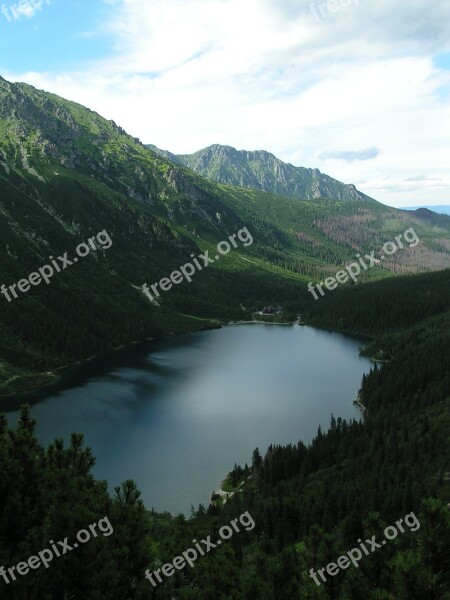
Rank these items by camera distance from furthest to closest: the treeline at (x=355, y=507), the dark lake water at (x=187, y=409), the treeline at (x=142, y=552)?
the dark lake water at (x=187, y=409)
the treeline at (x=355, y=507)
the treeline at (x=142, y=552)

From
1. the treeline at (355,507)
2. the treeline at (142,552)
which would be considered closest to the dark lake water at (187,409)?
the treeline at (355,507)

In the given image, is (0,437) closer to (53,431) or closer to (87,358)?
(53,431)

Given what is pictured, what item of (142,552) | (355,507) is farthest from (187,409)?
(142,552)

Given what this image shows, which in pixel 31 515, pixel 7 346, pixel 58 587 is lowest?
A: pixel 58 587

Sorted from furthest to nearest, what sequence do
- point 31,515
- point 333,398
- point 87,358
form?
point 87,358 < point 333,398 < point 31,515

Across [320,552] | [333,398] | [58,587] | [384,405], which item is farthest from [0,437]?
[333,398]

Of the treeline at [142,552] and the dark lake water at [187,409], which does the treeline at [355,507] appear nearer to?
the treeline at [142,552]

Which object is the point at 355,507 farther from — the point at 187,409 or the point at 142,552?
the point at 187,409

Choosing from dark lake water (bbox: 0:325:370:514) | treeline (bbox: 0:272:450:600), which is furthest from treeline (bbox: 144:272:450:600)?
dark lake water (bbox: 0:325:370:514)
